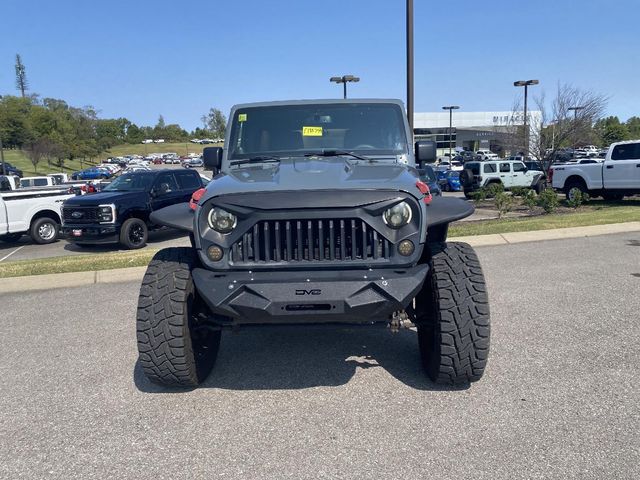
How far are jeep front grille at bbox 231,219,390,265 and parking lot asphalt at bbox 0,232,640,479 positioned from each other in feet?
2.03

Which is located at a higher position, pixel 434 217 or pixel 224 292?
pixel 434 217

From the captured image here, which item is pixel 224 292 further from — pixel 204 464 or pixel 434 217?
pixel 434 217

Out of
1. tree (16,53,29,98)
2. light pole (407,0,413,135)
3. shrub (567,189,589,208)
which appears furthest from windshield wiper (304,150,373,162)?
tree (16,53,29,98)

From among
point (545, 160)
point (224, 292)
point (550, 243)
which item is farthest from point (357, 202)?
point (545, 160)

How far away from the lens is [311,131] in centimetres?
469

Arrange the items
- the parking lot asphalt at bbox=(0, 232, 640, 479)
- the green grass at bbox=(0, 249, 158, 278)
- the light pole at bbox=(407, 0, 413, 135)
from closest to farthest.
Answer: the parking lot asphalt at bbox=(0, 232, 640, 479), the green grass at bbox=(0, 249, 158, 278), the light pole at bbox=(407, 0, 413, 135)

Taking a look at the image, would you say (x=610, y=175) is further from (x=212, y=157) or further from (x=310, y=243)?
(x=310, y=243)

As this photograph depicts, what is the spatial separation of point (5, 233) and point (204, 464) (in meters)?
Result: 12.1

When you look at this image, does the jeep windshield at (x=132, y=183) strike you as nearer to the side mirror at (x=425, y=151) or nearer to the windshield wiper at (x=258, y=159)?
the windshield wiper at (x=258, y=159)

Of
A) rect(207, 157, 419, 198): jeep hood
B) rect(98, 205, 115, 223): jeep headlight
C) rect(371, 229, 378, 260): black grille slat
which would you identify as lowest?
rect(98, 205, 115, 223): jeep headlight

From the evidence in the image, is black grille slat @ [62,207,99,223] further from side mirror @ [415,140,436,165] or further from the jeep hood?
side mirror @ [415,140,436,165]

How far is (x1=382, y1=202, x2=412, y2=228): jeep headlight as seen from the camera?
329 cm

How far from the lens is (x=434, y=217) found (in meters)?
3.47

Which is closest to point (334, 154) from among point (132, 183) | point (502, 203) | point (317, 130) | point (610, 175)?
point (317, 130)
